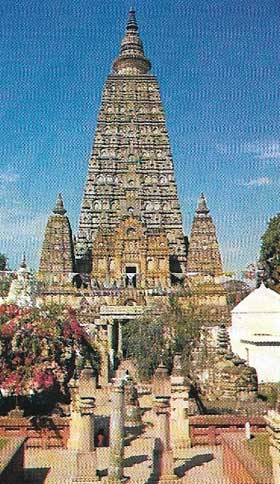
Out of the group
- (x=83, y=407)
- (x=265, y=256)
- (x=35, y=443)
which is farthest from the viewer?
(x=265, y=256)

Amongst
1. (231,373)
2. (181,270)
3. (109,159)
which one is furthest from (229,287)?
(231,373)

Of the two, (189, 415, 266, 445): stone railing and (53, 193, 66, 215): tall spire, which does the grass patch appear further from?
(53, 193, 66, 215): tall spire

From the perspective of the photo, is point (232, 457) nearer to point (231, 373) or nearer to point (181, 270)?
point (231, 373)

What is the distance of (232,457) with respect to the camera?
14406 mm

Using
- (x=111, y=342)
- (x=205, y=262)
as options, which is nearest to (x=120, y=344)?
(x=111, y=342)

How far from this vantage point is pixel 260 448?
14805 mm

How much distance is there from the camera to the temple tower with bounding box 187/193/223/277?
5753 centimetres

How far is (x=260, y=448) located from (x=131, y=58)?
59.5 meters

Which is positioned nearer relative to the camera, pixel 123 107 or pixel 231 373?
pixel 231 373

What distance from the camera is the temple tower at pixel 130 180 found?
59.9 metres

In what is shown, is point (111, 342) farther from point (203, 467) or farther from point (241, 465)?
point (241, 465)

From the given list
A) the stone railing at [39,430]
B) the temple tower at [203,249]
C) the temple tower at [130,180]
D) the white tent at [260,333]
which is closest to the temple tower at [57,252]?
the temple tower at [130,180]

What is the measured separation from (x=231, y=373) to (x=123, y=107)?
4689 cm

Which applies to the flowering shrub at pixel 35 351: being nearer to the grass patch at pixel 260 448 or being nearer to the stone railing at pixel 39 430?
the stone railing at pixel 39 430
